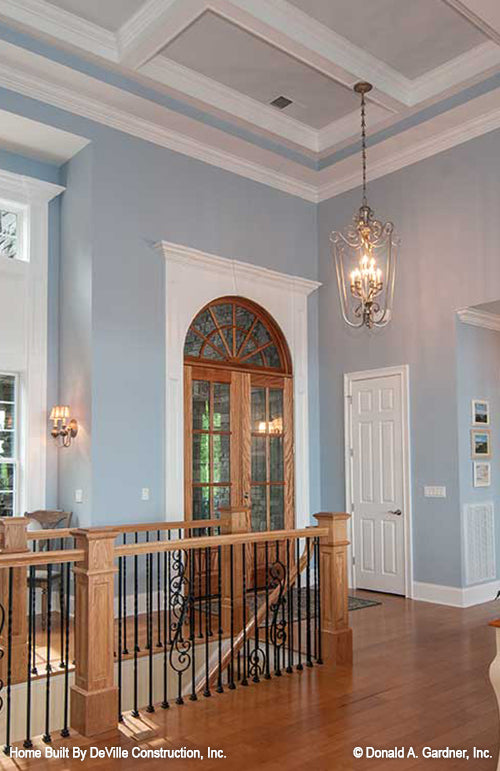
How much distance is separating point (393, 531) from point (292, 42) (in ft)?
15.8

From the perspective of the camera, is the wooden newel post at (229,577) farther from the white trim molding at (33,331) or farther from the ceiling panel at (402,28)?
the ceiling panel at (402,28)

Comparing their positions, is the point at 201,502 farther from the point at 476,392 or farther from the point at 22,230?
the point at 22,230

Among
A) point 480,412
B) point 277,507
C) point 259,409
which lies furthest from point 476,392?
point 277,507

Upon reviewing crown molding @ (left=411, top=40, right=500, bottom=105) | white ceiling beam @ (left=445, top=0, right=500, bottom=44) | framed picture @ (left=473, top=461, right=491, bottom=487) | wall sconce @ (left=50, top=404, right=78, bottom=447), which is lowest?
framed picture @ (left=473, top=461, right=491, bottom=487)

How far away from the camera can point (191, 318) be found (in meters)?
7.34

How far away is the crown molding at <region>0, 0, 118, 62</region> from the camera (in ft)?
18.8

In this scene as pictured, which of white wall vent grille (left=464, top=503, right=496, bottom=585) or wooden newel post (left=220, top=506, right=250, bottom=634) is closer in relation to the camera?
wooden newel post (left=220, top=506, right=250, bottom=634)

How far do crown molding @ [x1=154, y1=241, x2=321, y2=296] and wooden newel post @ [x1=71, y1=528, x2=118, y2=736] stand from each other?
3.90 meters

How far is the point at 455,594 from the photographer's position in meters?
6.93

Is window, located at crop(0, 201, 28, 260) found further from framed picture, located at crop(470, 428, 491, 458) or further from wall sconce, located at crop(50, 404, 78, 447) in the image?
framed picture, located at crop(470, 428, 491, 458)

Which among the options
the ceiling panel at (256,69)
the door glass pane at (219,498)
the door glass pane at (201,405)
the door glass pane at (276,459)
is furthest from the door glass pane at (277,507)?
the ceiling panel at (256,69)

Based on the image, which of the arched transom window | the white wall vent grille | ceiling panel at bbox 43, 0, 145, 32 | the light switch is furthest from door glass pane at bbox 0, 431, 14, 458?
the white wall vent grille

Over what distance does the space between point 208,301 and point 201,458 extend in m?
1.63

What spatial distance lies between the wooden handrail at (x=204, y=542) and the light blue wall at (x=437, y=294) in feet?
8.55
